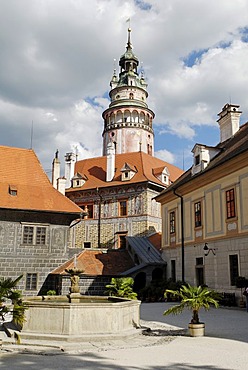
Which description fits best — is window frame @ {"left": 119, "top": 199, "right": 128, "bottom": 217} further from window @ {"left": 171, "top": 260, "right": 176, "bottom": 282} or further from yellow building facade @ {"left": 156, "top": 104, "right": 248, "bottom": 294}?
window @ {"left": 171, "top": 260, "right": 176, "bottom": 282}

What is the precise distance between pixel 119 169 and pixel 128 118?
12.4 m

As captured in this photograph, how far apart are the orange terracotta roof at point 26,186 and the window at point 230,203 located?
33.1 feet

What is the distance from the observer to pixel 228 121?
24344 millimetres

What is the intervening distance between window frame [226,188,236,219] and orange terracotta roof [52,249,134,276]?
363 inches

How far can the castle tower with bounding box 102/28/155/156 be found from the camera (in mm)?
46031

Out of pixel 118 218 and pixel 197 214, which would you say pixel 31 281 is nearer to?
pixel 197 214

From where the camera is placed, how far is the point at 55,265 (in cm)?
2475

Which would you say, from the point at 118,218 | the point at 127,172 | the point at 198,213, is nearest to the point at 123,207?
the point at 118,218

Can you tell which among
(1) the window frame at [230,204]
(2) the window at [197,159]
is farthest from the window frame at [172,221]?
(1) the window frame at [230,204]

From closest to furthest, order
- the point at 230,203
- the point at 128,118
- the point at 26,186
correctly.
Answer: the point at 230,203, the point at 26,186, the point at 128,118

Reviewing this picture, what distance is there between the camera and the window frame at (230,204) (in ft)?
61.0

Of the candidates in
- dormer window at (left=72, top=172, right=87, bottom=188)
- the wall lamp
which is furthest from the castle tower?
the wall lamp

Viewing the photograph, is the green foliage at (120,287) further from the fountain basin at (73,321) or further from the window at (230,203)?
the fountain basin at (73,321)

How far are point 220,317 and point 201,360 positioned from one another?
7.05 metres
